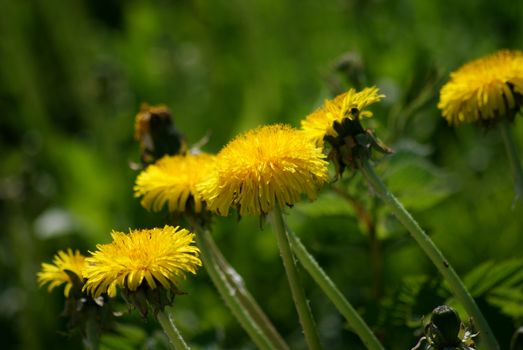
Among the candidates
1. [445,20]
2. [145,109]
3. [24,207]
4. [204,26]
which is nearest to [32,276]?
[24,207]

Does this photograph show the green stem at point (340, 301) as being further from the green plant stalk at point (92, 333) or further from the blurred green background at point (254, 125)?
the green plant stalk at point (92, 333)

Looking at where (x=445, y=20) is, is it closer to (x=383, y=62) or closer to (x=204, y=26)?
(x=383, y=62)

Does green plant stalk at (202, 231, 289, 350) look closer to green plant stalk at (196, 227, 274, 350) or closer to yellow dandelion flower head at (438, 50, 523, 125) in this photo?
green plant stalk at (196, 227, 274, 350)

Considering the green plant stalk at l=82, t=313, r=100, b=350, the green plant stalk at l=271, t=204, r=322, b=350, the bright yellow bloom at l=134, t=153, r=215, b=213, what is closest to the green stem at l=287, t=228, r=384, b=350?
the green plant stalk at l=271, t=204, r=322, b=350

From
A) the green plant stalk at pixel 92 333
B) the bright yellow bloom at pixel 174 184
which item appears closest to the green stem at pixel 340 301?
the bright yellow bloom at pixel 174 184

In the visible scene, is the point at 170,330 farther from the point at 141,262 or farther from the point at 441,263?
the point at 441,263
